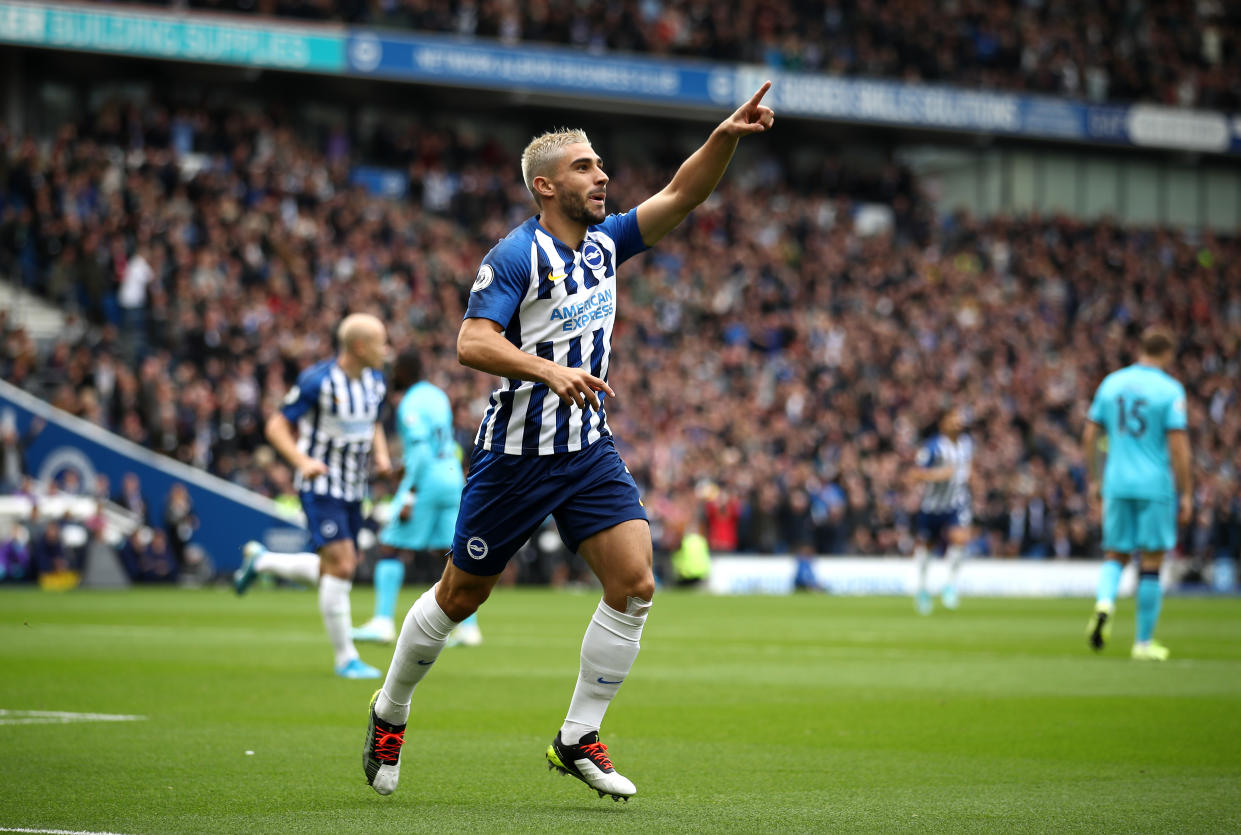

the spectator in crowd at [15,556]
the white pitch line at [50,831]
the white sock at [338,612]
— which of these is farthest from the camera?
the spectator in crowd at [15,556]

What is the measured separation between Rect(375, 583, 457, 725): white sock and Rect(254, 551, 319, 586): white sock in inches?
220

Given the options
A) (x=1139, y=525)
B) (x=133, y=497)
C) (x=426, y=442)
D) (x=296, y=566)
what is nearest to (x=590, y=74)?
(x=133, y=497)

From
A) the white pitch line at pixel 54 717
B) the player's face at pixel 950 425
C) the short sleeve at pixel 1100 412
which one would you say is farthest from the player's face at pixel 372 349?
the player's face at pixel 950 425

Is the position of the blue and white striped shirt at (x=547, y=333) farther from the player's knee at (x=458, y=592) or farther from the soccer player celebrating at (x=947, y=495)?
the soccer player celebrating at (x=947, y=495)

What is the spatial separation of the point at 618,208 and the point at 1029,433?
37.2 ft

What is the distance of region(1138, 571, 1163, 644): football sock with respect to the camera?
40.7ft

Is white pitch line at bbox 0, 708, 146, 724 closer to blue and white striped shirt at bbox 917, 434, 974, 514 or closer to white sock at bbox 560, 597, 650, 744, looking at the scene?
white sock at bbox 560, 597, 650, 744

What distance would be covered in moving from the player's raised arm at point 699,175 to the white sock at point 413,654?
65.4 inches

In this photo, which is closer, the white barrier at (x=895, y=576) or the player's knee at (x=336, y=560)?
the player's knee at (x=336, y=560)

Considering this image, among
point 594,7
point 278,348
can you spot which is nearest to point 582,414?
point 278,348

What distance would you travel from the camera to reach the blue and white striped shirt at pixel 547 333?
575 centimetres

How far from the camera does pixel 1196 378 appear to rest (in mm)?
40000

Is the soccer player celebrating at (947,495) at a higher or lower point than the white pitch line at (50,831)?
lower

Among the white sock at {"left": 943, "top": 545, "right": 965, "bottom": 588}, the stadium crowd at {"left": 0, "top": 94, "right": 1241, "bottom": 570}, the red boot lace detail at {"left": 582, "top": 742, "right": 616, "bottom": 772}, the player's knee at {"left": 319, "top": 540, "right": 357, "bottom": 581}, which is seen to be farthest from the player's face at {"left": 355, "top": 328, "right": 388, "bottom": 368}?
the stadium crowd at {"left": 0, "top": 94, "right": 1241, "bottom": 570}
